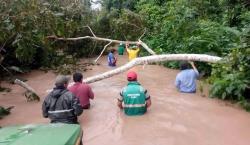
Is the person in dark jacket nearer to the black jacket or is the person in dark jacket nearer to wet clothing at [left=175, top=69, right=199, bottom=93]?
the black jacket

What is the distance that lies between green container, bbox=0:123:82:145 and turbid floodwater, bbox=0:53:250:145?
3.21m

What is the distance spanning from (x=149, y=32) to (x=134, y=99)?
14.9 m

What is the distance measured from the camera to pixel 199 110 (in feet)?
33.1

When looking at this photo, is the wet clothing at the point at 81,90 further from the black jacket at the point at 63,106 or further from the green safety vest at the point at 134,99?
the black jacket at the point at 63,106

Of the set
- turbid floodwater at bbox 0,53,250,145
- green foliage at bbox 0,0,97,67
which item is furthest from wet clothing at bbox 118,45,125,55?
turbid floodwater at bbox 0,53,250,145

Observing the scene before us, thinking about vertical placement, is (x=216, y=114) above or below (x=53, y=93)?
below

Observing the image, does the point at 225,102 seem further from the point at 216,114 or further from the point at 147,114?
the point at 147,114

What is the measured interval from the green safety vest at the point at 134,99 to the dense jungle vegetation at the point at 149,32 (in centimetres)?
273

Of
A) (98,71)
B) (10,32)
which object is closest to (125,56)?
(98,71)

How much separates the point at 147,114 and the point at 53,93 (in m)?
3.07

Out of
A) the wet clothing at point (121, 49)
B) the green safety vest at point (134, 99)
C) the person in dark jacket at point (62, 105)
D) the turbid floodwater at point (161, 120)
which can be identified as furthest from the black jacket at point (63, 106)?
the wet clothing at point (121, 49)

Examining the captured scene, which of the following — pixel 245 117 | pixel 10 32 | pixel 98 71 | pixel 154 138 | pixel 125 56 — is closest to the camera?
pixel 154 138

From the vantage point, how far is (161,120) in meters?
9.29

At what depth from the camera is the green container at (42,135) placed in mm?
4199
